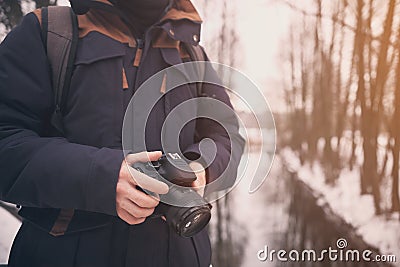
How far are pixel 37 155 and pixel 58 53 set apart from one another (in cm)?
17

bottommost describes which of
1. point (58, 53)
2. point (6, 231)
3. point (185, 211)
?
point (6, 231)

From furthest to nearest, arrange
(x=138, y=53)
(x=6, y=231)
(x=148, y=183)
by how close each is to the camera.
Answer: (x=6, y=231) < (x=138, y=53) < (x=148, y=183)

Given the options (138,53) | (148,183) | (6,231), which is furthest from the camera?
(6,231)

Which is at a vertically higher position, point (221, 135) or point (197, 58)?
point (197, 58)

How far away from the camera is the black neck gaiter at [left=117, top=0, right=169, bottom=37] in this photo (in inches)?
28.1

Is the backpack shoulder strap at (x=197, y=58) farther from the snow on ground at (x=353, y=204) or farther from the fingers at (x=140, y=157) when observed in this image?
the snow on ground at (x=353, y=204)

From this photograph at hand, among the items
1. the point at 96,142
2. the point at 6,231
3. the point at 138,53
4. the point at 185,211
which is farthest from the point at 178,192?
the point at 6,231

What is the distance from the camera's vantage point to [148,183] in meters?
0.58

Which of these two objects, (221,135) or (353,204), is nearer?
(221,135)

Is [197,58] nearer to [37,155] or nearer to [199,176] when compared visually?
[199,176]

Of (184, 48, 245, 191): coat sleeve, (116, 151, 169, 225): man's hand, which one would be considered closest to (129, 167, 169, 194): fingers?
(116, 151, 169, 225): man's hand

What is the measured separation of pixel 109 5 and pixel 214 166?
342mm

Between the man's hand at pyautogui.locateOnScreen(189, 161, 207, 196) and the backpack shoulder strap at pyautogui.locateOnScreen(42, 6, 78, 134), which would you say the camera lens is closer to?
the man's hand at pyautogui.locateOnScreen(189, 161, 207, 196)

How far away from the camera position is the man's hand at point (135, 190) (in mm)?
587
